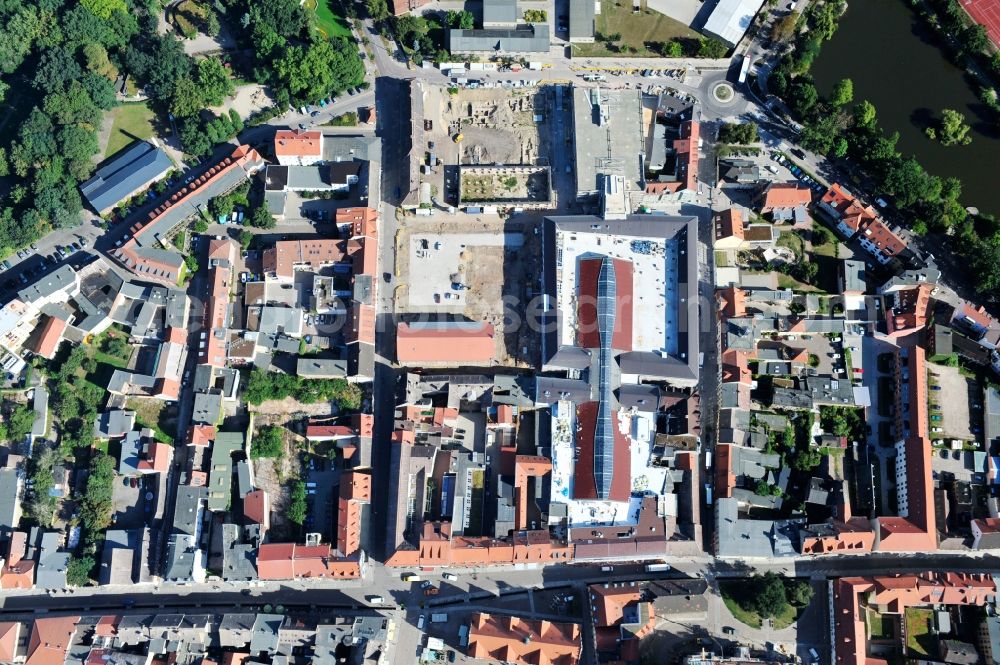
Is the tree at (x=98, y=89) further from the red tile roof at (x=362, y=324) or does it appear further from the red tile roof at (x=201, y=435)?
the red tile roof at (x=201, y=435)

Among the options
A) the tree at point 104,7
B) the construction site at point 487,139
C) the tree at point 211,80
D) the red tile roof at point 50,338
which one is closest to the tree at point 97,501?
the red tile roof at point 50,338

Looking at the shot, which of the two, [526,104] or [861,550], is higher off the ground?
[526,104]

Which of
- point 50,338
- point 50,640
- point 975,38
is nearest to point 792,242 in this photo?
point 975,38

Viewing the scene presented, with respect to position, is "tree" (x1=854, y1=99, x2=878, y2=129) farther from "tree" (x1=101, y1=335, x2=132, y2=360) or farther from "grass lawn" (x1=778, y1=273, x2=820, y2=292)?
"tree" (x1=101, y1=335, x2=132, y2=360)

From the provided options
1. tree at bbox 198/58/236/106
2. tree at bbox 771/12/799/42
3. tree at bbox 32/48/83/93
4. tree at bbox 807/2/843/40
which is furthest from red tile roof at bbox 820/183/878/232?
tree at bbox 32/48/83/93

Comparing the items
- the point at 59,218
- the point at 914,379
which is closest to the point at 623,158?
the point at 914,379

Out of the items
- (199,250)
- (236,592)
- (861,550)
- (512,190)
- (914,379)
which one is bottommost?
(236,592)

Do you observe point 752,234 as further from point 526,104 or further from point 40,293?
point 40,293
